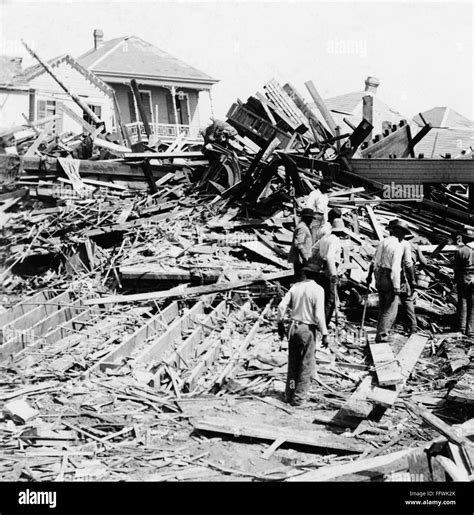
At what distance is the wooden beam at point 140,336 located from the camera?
8.23 m

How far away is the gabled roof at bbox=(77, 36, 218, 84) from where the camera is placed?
3622 centimetres

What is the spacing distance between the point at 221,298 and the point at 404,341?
10.4 ft

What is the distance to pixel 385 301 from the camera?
33.0 ft

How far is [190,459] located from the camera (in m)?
5.90

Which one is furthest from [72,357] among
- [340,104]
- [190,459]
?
[340,104]

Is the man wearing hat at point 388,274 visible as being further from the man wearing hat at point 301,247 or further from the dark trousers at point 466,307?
the dark trousers at point 466,307

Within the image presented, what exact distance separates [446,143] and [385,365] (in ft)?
79.6

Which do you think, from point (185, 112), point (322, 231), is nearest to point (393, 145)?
point (322, 231)

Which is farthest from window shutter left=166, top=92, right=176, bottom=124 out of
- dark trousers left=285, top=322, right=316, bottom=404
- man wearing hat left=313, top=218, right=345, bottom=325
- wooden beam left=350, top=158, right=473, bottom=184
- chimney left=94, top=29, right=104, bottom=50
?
dark trousers left=285, top=322, right=316, bottom=404

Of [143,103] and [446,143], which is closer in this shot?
[446,143]

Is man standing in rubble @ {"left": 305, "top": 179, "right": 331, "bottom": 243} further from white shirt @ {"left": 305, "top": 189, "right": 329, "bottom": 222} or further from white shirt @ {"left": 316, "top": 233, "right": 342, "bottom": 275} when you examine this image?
A: white shirt @ {"left": 316, "top": 233, "right": 342, "bottom": 275}

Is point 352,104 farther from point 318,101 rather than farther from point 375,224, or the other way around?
point 375,224
